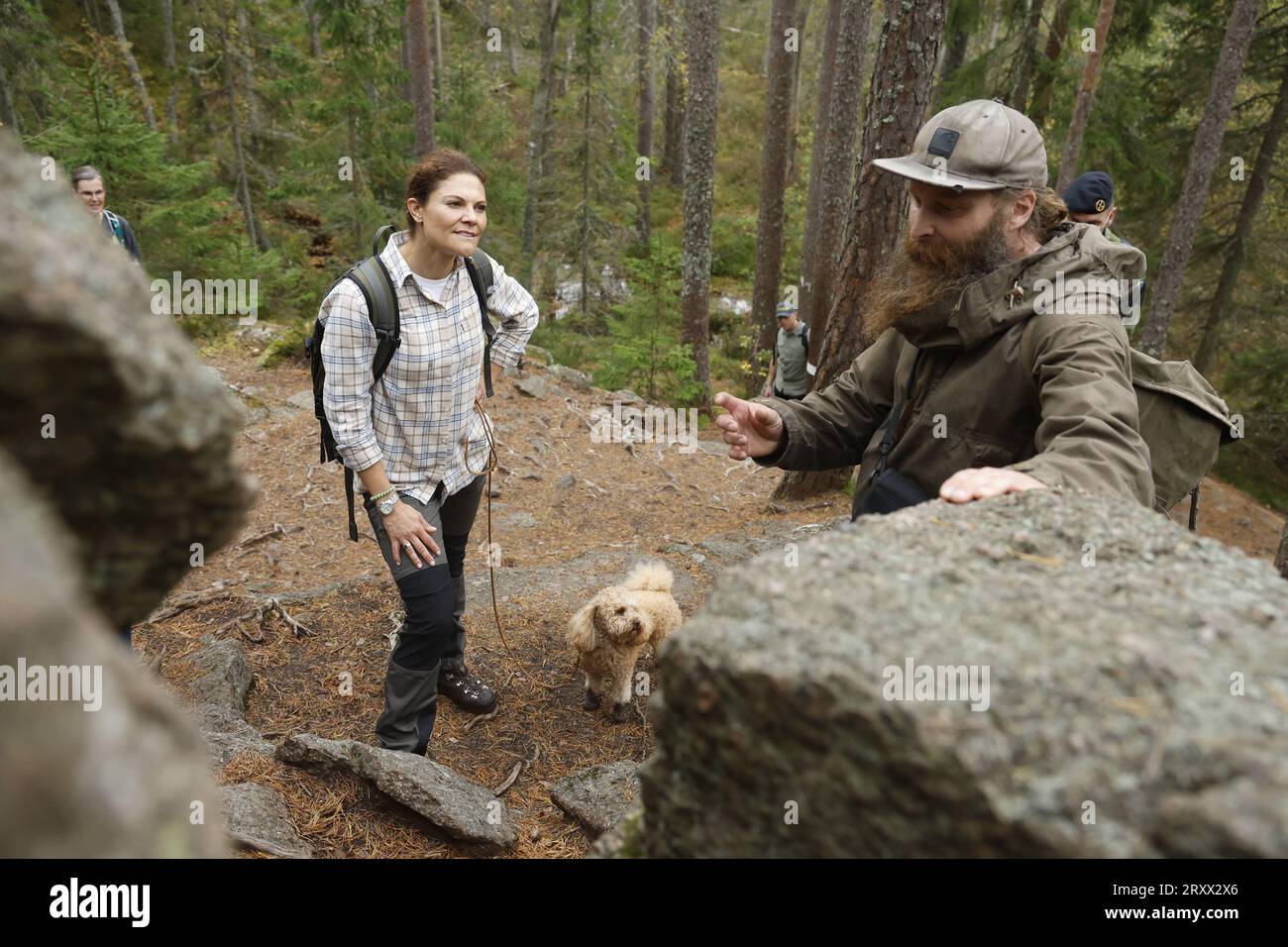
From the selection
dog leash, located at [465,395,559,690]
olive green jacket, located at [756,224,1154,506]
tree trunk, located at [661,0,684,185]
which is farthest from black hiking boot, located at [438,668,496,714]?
tree trunk, located at [661,0,684,185]

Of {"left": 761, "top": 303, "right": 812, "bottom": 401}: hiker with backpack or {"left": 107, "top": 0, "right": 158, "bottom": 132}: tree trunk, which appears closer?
{"left": 761, "top": 303, "right": 812, "bottom": 401}: hiker with backpack

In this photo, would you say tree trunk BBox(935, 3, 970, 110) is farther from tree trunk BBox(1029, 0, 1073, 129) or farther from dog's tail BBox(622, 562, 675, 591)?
dog's tail BBox(622, 562, 675, 591)

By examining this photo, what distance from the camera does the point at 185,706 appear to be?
439 cm

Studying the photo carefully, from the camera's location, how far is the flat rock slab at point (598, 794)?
373 centimetres

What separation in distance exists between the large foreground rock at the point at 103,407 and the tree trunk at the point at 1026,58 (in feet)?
54.7

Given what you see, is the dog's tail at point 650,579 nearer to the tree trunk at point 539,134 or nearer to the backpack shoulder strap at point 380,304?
the backpack shoulder strap at point 380,304

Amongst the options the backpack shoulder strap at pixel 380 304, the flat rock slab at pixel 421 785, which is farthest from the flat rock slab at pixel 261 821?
the backpack shoulder strap at pixel 380 304

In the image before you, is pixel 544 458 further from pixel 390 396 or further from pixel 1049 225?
pixel 1049 225

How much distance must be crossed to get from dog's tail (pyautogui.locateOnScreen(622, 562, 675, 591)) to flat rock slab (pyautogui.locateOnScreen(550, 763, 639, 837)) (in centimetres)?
138

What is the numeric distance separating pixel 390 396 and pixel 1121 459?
304 cm

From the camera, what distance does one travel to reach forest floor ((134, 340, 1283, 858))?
3.82 meters

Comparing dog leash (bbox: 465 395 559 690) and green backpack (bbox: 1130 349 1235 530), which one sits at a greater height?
green backpack (bbox: 1130 349 1235 530)

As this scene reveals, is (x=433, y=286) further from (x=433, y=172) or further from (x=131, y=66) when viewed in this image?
(x=131, y=66)
